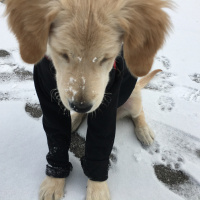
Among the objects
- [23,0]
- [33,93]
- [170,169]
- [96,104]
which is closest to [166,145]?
[170,169]

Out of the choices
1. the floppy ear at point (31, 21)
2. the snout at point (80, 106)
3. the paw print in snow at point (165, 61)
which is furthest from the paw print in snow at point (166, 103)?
Answer: the floppy ear at point (31, 21)

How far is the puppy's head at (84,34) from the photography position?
3.97 feet

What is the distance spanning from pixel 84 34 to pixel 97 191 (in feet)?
4.12

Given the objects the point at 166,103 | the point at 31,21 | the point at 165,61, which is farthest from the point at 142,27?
the point at 165,61

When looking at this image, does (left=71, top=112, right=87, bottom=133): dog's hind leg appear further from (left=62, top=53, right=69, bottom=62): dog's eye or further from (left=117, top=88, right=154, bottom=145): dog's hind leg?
(left=62, top=53, right=69, bottom=62): dog's eye

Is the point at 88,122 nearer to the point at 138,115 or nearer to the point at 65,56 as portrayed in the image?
the point at 65,56

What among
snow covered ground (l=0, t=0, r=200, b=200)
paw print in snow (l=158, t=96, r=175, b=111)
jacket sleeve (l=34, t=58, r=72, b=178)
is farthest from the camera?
paw print in snow (l=158, t=96, r=175, b=111)

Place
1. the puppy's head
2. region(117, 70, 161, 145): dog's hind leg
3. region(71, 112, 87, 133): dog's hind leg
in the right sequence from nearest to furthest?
1. the puppy's head
2. region(117, 70, 161, 145): dog's hind leg
3. region(71, 112, 87, 133): dog's hind leg

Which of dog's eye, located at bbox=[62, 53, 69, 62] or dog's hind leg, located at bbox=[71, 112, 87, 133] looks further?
dog's hind leg, located at bbox=[71, 112, 87, 133]

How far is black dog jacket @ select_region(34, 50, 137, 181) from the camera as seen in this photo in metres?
1.57

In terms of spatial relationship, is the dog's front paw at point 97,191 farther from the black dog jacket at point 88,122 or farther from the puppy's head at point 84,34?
the puppy's head at point 84,34

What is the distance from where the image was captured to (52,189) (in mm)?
1901

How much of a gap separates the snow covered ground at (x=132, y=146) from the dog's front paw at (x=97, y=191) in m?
0.08

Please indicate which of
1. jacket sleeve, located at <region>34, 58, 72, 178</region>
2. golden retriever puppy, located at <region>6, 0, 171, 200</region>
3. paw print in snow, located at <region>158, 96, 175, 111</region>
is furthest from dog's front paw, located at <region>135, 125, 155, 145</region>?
golden retriever puppy, located at <region>6, 0, 171, 200</region>
